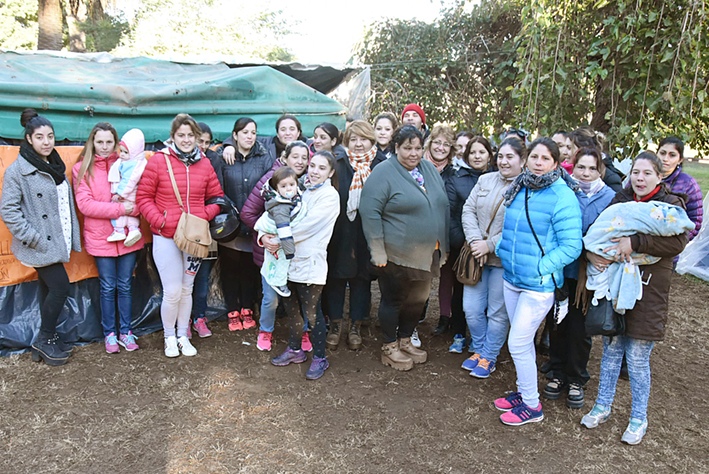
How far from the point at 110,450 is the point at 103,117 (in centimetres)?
292

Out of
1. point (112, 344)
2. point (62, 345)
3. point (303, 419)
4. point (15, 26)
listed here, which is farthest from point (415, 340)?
point (15, 26)

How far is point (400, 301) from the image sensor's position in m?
3.90

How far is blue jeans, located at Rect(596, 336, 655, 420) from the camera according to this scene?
3.05m

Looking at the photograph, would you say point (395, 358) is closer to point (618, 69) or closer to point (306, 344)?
point (306, 344)

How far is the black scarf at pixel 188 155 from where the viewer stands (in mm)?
3875

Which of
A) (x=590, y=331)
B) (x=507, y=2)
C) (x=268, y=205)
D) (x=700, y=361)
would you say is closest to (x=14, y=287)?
(x=268, y=205)

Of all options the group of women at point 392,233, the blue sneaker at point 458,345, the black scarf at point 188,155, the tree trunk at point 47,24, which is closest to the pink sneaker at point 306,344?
the group of women at point 392,233

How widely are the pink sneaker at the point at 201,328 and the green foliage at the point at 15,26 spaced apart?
Answer: 14.3m

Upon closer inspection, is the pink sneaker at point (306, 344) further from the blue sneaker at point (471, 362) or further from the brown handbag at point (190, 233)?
the blue sneaker at point (471, 362)

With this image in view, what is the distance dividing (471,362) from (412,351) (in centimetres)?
50

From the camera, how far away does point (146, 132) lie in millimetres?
4590

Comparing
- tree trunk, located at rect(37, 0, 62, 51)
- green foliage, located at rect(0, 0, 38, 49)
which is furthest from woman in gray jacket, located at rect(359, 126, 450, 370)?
green foliage, located at rect(0, 0, 38, 49)

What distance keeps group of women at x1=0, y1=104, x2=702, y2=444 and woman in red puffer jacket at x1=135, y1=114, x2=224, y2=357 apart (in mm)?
12

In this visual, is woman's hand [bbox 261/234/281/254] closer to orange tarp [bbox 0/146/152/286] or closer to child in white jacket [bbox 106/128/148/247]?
child in white jacket [bbox 106/128/148/247]
